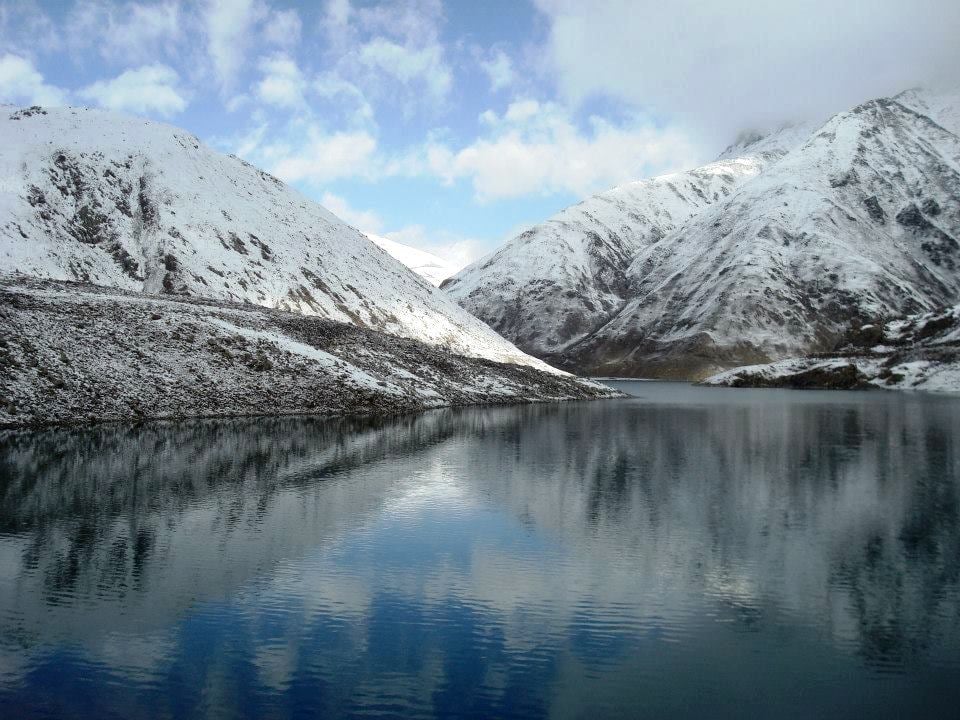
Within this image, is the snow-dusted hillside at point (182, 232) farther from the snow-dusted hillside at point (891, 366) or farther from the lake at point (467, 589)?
the lake at point (467, 589)

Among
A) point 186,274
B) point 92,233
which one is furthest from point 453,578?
point 92,233

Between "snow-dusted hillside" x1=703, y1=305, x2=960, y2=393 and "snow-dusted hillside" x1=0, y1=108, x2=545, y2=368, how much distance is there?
2611 inches

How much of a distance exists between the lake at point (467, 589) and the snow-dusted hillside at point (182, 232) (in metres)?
84.6

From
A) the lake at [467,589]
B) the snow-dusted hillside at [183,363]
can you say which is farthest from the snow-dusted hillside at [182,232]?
the lake at [467,589]

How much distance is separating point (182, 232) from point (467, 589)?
124m

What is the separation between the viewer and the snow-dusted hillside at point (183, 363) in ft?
178

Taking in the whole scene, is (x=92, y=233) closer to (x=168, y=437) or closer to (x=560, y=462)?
(x=168, y=437)

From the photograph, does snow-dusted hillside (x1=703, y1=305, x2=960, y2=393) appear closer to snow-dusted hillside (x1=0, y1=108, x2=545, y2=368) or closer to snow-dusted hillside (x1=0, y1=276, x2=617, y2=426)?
snow-dusted hillside (x1=0, y1=108, x2=545, y2=368)

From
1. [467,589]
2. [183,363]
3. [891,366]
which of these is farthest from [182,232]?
[891,366]

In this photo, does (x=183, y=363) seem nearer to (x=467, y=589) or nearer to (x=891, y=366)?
(x=467, y=589)

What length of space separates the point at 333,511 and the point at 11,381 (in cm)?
3563

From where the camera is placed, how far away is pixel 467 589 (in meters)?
18.8

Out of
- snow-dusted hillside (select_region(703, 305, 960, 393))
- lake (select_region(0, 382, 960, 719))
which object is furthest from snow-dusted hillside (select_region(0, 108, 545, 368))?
lake (select_region(0, 382, 960, 719))

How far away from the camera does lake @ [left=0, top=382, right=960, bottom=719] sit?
1316 centimetres
